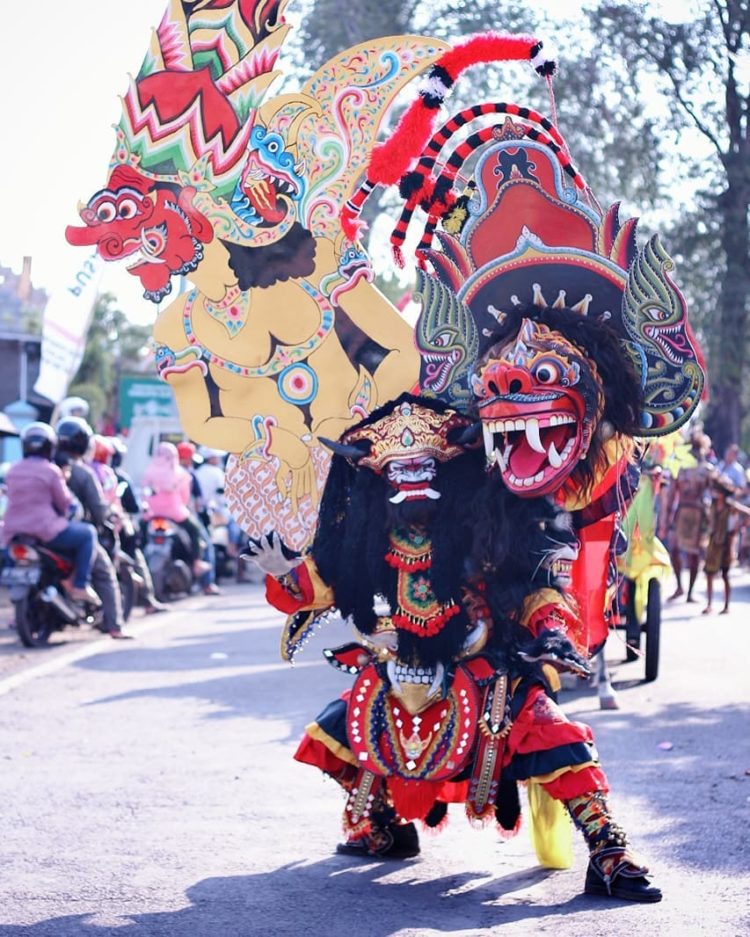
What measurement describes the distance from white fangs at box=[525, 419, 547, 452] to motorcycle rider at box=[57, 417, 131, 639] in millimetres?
8246

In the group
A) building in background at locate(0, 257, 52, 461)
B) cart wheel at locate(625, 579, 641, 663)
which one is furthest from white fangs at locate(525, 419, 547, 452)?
building in background at locate(0, 257, 52, 461)

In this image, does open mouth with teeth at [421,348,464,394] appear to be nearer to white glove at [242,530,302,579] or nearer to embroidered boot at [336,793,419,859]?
white glove at [242,530,302,579]

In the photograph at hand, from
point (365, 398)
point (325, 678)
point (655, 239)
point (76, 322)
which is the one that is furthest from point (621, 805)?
point (76, 322)

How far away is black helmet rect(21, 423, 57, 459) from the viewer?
1219 centimetres

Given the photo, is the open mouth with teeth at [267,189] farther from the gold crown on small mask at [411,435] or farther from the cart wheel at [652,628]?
the cart wheel at [652,628]

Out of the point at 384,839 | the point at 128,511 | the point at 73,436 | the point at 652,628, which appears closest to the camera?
the point at 384,839

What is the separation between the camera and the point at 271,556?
18.2 ft

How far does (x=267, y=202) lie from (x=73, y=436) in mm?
7277

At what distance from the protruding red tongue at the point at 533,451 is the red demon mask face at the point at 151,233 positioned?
162cm

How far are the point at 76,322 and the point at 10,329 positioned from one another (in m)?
22.3

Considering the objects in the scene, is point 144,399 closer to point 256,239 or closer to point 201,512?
point 201,512

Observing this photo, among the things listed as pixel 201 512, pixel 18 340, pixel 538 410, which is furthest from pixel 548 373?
pixel 18 340

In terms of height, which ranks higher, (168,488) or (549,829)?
(168,488)

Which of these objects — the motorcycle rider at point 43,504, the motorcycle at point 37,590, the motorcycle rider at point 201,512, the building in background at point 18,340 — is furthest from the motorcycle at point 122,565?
the building in background at point 18,340
